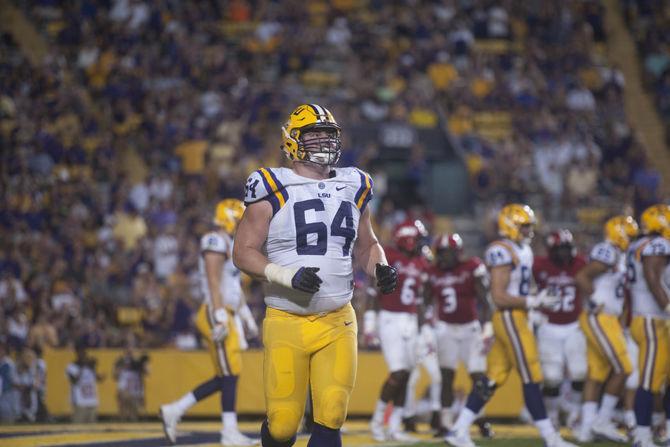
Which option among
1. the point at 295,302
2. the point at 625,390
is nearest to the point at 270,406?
the point at 295,302

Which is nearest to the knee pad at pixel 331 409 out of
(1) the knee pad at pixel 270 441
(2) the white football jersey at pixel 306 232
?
(1) the knee pad at pixel 270 441

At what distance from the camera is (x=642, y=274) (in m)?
9.21

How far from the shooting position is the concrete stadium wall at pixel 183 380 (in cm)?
1355

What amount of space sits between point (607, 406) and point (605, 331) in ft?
2.30

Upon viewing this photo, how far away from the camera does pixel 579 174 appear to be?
727 inches

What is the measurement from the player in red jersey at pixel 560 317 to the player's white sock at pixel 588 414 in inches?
→ 28.1

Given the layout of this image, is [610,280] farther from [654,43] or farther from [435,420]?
[654,43]

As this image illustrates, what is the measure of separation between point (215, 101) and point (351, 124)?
2.12m

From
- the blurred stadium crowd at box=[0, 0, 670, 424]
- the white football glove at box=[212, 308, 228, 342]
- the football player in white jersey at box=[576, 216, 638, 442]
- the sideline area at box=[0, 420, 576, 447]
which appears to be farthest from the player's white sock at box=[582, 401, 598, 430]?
the blurred stadium crowd at box=[0, 0, 670, 424]

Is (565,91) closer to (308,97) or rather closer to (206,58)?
(308,97)

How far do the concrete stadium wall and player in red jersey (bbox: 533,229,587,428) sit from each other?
2745 mm

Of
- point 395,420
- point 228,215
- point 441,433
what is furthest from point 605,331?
point 228,215

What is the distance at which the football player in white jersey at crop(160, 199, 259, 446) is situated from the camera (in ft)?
31.2

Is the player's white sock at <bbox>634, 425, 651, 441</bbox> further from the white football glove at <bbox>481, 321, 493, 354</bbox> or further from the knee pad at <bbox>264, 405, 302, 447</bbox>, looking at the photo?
the knee pad at <bbox>264, 405, 302, 447</bbox>
